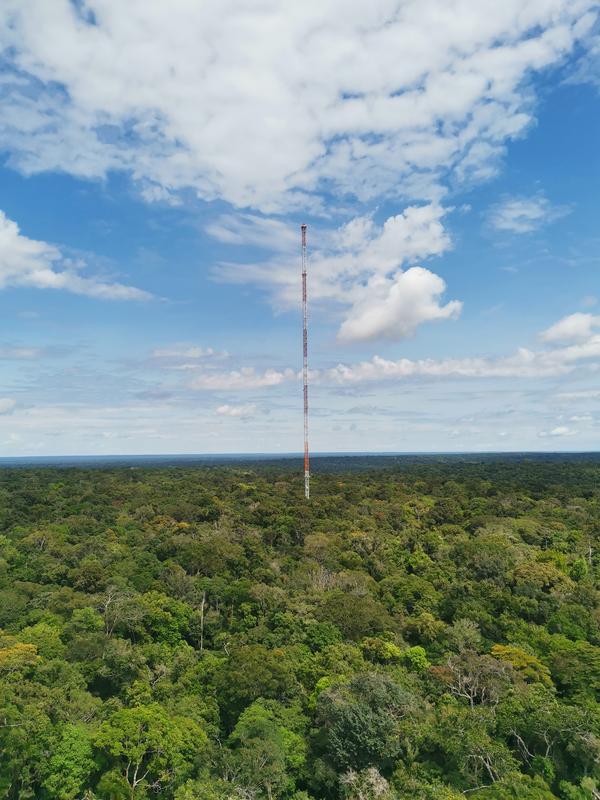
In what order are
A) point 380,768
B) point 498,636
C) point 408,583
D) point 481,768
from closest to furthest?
point 481,768 < point 380,768 < point 498,636 < point 408,583

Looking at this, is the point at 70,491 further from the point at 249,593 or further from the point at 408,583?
the point at 408,583

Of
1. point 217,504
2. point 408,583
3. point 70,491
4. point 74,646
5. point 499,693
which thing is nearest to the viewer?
point 499,693

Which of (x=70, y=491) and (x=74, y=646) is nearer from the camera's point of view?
(x=74, y=646)

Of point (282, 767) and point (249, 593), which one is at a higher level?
point (249, 593)

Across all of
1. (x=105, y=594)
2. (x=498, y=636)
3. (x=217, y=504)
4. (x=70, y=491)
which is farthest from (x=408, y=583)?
(x=70, y=491)

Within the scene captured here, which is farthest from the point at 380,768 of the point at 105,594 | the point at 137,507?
the point at 137,507

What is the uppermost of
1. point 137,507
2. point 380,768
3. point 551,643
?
point 137,507
